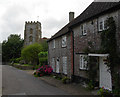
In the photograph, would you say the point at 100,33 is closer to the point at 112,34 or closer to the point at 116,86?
the point at 112,34

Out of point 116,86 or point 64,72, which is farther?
point 64,72

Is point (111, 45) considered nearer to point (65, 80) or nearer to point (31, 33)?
point (65, 80)

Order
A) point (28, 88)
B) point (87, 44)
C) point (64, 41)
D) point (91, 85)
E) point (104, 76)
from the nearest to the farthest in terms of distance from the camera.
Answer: point (104, 76) → point (91, 85) → point (87, 44) → point (28, 88) → point (64, 41)

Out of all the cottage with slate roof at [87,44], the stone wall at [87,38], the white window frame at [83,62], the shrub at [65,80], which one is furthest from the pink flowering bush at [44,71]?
the white window frame at [83,62]

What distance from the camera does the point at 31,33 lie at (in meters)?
54.3

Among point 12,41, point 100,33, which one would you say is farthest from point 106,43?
point 12,41

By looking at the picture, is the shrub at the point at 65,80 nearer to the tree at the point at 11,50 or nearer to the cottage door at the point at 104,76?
the cottage door at the point at 104,76

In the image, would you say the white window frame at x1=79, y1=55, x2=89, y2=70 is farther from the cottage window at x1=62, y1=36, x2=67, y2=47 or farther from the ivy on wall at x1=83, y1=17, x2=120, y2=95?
the cottage window at x1=62, y1=36, x2=67, y2=47

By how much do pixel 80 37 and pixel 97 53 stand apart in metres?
3.60

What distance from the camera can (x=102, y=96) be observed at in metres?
8.62

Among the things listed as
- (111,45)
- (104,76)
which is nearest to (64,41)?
(104,76)

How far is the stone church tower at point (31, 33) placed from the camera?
53.9 m

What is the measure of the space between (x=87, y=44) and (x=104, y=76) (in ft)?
10.2

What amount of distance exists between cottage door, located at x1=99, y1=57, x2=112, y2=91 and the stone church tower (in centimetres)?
4462
